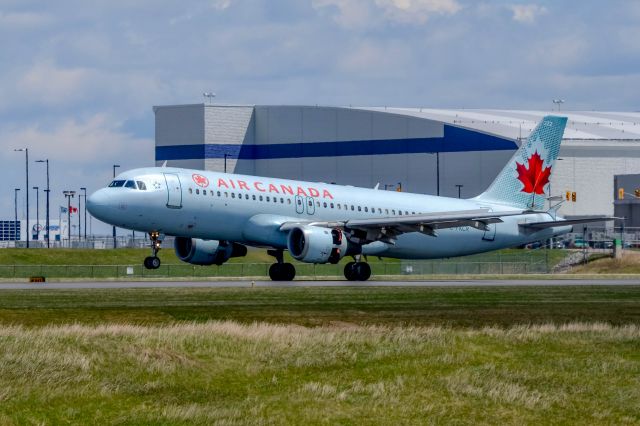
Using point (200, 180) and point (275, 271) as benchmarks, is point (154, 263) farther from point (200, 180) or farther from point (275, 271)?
point (275, 271)

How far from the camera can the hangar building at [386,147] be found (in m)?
145

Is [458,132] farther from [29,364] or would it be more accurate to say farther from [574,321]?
[29,364]

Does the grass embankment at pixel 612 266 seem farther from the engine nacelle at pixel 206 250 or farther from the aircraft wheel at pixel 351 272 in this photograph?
the engine nacelle at pixel 206 250

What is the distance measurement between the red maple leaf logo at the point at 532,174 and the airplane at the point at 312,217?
5 centimetres

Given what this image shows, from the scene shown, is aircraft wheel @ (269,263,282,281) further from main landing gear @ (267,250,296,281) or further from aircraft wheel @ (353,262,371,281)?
aircraft wheel @ (353,262,371,281)

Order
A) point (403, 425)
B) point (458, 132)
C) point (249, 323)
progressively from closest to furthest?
point (403, 425)
point (249, 323)
point (458, 132)

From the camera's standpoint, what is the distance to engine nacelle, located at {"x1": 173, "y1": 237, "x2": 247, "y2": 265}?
199 feet

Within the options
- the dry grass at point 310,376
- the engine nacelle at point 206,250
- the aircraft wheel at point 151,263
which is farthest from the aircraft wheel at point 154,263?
the dry grass at point 310,376

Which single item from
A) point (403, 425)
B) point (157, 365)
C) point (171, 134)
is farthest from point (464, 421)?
point (171, 134)

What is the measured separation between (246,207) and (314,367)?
33.9 m

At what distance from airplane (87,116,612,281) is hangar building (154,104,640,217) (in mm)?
71054

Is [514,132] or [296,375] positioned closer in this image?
[296,375]

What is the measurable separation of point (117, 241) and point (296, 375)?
108 meters

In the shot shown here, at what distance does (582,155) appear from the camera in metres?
146
